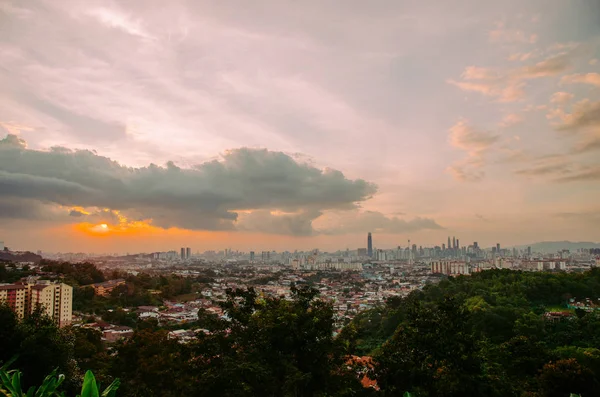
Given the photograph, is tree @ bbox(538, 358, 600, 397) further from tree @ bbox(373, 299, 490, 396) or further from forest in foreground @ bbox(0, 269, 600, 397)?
tree @ bbox(373, 299, 490, 396)

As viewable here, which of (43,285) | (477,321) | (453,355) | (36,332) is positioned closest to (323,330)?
(453,355)

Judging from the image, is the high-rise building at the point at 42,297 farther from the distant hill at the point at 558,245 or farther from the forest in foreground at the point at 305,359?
the distant hill at the point at 558,245

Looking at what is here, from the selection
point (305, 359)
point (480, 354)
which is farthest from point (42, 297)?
point (480, 354)

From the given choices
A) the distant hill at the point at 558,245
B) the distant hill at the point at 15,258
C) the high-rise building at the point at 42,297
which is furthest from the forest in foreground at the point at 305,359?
the distant hill at the point at 558,245

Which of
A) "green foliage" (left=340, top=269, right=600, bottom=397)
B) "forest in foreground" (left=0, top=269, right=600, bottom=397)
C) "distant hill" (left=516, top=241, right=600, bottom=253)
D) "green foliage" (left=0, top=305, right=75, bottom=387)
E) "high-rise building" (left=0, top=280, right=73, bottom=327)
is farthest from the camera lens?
"distant hill" (left=516, top=241, right=600, bottom=253)

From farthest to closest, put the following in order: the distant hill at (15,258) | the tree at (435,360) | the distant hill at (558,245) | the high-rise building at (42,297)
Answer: the distant hill at (558,245), the distant hill at (15,258), the high-rise building at (42,297), the tree at (435,360)

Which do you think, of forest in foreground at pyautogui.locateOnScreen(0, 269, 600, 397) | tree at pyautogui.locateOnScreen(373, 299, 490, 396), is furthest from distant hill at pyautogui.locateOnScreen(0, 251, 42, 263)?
tree at pyautogui.locateOnScreen(373, 299, 490, 396)

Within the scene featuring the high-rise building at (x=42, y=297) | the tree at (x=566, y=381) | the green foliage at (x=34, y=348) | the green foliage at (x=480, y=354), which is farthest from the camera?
the high-rise building at (x=42, y=297)

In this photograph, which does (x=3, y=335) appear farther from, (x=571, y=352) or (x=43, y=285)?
(x=43, y=285)

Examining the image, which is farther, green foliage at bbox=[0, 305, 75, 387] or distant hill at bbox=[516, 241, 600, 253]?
distant hill at bbox=[516, 241, 600, 253]

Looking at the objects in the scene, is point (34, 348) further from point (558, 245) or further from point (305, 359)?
point (558, 245)
